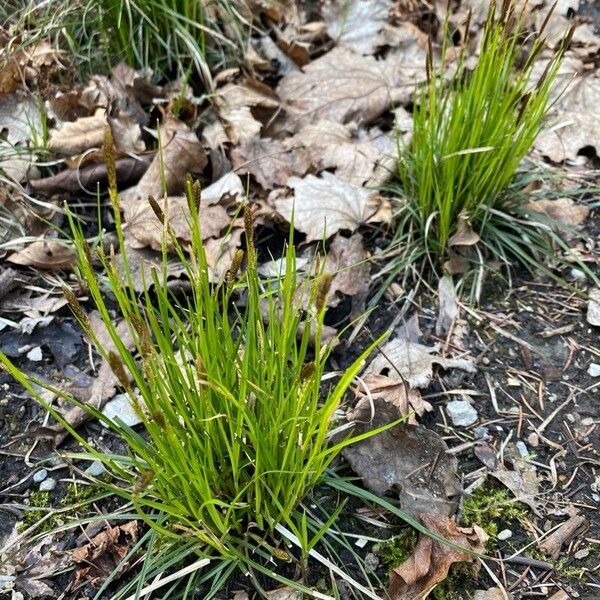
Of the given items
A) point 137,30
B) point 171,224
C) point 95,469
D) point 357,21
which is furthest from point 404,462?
point 357,21

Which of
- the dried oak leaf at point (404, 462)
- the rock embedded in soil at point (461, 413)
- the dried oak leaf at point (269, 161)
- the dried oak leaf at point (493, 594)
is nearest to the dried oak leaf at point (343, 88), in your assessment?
the dried oak leaf at point (269, 161)

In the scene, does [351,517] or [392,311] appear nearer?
[351,517]

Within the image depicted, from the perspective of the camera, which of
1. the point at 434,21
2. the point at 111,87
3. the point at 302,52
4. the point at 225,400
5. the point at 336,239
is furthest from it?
the point at 434,21

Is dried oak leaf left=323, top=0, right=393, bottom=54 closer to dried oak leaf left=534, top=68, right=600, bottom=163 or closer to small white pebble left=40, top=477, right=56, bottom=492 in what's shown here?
dried oak leaf left=534, top=68, right=600, bottom=163

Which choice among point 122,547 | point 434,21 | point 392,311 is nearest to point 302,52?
point 434,21

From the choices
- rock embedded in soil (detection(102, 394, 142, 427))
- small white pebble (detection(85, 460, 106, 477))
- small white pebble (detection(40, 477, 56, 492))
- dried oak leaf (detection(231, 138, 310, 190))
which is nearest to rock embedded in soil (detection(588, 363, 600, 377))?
dried oak leaf (detection(231, 138, 310, 190))

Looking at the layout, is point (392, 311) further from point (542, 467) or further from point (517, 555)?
point (517, 555)

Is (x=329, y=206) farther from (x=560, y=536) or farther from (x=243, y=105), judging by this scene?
(x=560, y=536)
